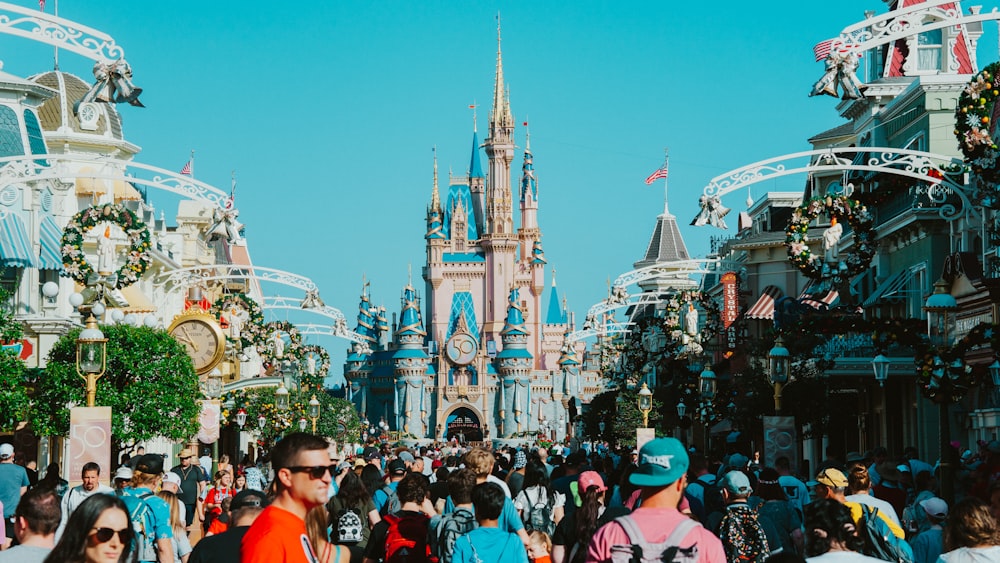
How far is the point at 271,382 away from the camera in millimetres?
50812

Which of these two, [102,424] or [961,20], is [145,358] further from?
[961,20]

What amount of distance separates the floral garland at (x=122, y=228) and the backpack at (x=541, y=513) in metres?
17.4

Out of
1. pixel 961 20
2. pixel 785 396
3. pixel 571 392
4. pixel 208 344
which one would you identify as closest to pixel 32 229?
pixel 208 344

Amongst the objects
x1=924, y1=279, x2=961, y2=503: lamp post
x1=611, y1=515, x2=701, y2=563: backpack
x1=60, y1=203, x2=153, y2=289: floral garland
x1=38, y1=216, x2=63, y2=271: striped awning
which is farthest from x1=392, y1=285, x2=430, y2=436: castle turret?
x1=611, y1=515, x2=701, y2=563: backpack

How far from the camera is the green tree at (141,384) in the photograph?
36.0m

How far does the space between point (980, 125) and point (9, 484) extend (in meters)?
12.4

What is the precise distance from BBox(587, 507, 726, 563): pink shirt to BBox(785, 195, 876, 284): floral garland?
850 inches

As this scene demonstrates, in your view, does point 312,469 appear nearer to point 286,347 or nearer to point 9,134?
point 9,134

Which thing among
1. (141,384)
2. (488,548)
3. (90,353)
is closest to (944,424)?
(90,353)

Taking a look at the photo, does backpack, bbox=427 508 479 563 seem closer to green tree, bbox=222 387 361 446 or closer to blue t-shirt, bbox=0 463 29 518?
blue t-shirt, bbox=0 463 29 518

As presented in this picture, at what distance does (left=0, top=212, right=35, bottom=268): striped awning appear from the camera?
38469 mm

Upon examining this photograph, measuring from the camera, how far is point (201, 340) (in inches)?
1625

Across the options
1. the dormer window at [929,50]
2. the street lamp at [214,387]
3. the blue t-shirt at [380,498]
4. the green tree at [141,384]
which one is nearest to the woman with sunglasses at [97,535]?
the blue t-shirt at [380,498]

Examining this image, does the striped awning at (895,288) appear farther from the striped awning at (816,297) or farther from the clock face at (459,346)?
the clock face at (459,346)
